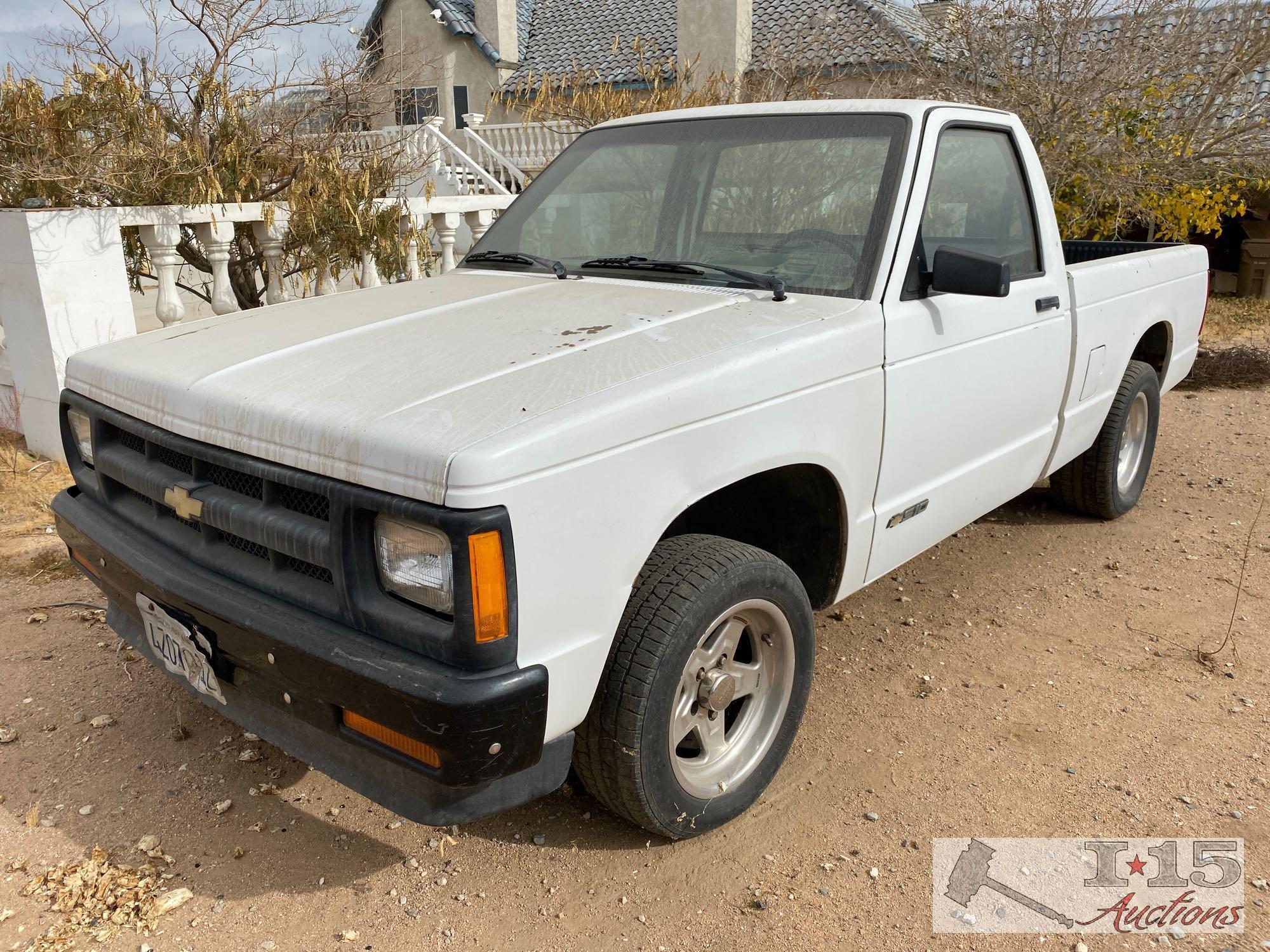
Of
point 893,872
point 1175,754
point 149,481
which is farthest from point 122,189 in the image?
point 1175,754

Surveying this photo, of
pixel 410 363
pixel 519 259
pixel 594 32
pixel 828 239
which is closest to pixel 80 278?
pixel 519 259

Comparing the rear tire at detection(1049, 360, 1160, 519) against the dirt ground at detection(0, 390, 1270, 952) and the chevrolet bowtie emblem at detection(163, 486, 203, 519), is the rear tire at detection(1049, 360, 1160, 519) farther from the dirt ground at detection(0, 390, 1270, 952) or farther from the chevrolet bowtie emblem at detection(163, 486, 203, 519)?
the chevrolet bowtie emblem at detection(163, 486, 203, 519)

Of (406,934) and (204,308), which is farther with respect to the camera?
(204,308)

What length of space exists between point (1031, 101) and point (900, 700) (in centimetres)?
765

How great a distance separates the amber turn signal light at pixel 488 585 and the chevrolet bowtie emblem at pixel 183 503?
33.1 inches

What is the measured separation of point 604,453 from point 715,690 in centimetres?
83

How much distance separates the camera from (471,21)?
26031mm

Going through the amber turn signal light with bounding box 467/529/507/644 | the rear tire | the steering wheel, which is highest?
the steering wheel

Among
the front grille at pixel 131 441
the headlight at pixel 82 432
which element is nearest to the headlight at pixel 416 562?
the front grille at pixel 131 441

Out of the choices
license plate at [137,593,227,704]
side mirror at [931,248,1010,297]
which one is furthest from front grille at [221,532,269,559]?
side mirror at [931,248,1010,297]

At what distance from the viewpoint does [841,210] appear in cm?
300

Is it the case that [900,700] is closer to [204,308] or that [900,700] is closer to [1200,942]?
[1200,942]

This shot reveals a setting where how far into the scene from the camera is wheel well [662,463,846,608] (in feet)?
9.16

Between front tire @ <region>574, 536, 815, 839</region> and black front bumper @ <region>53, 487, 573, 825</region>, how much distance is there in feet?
0.56
